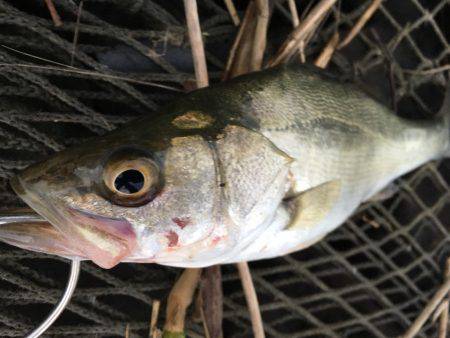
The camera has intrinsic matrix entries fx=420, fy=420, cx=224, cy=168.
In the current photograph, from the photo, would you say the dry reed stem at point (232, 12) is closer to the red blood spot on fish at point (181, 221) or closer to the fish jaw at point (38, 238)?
the red blood spot on fish at point (181, 221)

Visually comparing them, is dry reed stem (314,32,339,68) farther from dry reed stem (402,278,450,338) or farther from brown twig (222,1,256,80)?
dry reed stem (402,278,450,338)

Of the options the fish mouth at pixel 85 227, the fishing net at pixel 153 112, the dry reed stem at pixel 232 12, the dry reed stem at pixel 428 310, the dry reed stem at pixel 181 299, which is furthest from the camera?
the dry reed stem at pixel 428 310

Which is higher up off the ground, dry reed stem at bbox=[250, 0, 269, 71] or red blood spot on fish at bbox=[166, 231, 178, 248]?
dry reed stem at bbox=[250, 0, 269, 71]

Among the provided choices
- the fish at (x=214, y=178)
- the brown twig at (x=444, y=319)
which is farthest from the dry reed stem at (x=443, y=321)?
the fish at (x=214, y=178)

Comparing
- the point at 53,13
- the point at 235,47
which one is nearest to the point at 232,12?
the point at 235,47

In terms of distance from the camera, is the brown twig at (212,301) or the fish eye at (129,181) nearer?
the fish eye at (129,181)

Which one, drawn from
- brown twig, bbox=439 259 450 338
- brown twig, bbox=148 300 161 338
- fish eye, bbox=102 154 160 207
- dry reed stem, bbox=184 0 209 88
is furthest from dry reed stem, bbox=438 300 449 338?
fish eye, bbox=102 154 160 207

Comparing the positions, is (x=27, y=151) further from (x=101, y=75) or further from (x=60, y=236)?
(x=60, y=236)

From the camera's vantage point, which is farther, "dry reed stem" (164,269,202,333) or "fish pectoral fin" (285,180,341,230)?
"dry reed stem" (164,269,202,333)
